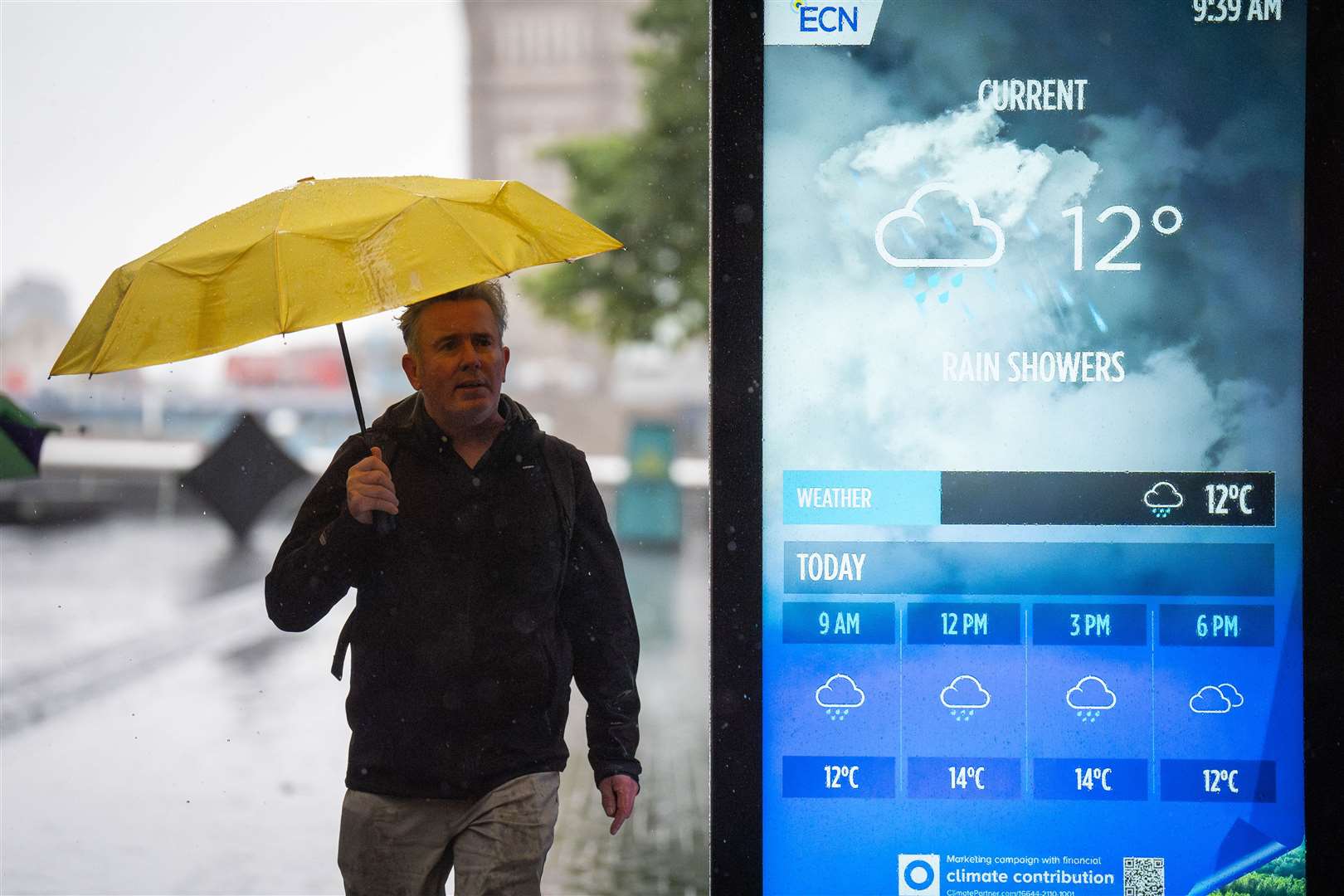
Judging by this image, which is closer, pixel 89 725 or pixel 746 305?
pixel 746 305

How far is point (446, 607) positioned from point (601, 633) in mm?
352

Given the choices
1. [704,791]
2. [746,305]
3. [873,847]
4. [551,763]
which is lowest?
[704,791]

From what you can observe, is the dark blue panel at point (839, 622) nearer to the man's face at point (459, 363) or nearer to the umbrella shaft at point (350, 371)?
the man's face at point (459, 363)

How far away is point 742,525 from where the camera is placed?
10.7 ft

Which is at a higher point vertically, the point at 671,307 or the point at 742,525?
the point at 671,307

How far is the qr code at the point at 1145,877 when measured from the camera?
332 centimetres

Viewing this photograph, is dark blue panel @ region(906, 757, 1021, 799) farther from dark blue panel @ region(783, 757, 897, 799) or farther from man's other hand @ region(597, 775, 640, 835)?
man's other hand @ region(597, 775, 640, 835)

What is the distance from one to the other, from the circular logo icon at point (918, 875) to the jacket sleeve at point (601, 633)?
62cm

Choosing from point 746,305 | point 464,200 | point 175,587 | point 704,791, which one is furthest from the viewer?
point 175,587

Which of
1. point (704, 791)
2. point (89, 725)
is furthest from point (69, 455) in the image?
point (704, 791)

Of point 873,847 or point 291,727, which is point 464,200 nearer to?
point 873,847

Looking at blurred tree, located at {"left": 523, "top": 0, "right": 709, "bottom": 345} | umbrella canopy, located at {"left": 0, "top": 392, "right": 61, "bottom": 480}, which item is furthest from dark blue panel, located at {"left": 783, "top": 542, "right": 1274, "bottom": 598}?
blurred tree, located at {"left": 523, "top": 0, "right": 709, "bottom": 345}

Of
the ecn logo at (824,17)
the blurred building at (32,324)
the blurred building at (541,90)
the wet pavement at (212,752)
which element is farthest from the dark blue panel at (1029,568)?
the blurred building at (541,90)

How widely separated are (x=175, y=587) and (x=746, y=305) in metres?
13.3
